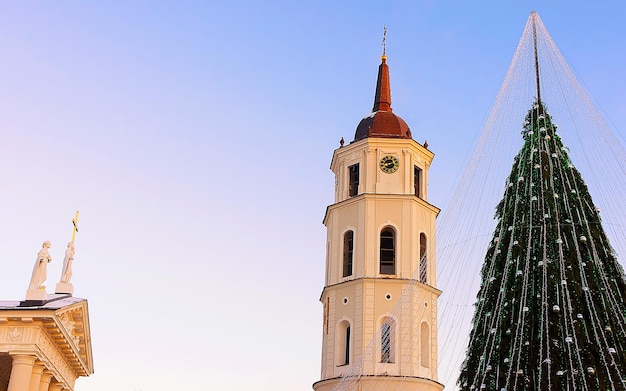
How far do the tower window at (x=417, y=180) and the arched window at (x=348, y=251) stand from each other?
4.75 meters

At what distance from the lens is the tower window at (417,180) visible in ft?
145

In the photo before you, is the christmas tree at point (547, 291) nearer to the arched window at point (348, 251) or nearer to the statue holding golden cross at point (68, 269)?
the statue holding golden cross at point (68, 269)

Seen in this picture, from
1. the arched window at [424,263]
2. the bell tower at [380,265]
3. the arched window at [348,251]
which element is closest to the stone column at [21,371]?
the bell tower at [380,265]

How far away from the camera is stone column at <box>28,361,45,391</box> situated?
27188 millimetres

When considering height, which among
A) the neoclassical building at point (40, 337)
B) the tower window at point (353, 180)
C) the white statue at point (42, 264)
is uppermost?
the tower window at point (353, 180)

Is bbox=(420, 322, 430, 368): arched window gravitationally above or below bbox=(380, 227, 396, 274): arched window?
below

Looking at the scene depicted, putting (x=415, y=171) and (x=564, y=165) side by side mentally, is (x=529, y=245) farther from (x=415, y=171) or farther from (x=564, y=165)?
(x=415, y=171)

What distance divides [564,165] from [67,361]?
2335 centimetres

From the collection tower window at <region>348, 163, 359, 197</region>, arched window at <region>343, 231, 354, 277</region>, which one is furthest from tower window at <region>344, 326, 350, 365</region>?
tower window at <region>348, 163, 359, 197</region>

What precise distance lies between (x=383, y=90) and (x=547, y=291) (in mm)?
32612

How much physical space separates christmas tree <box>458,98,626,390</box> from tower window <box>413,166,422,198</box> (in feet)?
82.5

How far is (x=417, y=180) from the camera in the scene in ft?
146

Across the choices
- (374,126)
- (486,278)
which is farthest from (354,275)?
(486,278)

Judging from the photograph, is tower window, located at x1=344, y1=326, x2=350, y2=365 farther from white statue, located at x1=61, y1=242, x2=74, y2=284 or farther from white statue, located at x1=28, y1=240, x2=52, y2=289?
white statue, located at x1=28, y1=240, x2=52, y2=289
